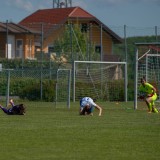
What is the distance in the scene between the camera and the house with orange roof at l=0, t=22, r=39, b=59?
54969 millimetres

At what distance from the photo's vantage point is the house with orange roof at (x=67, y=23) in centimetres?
5508

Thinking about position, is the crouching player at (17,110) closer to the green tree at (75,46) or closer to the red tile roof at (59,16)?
the green tree at (75,46)

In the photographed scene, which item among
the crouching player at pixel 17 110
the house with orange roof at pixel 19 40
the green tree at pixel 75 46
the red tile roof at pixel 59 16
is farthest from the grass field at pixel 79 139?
the red tile roof at pixel 59 16

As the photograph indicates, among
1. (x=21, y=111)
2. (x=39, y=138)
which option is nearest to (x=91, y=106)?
(x=21, y=111)

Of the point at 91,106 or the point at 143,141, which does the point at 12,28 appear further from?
the point at 143,141

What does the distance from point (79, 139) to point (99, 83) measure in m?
27.2

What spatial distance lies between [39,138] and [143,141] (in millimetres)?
2434

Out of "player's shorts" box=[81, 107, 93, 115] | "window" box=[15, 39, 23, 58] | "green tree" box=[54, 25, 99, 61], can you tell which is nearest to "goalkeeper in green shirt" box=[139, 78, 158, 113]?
"player's shorts" box=[81, 107, 93, 115]

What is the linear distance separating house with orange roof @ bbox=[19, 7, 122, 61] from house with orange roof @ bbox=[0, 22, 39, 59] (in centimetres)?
60

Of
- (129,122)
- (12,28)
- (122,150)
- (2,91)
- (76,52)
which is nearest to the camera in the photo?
(122,150)

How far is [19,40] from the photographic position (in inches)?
2324

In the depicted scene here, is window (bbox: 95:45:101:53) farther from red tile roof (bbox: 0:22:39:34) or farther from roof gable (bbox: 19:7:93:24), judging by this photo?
roof gable (bbox: 19:7:93:24)

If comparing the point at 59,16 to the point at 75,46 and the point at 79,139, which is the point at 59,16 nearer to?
the point at 75,46

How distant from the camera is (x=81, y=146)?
55.0 feet
